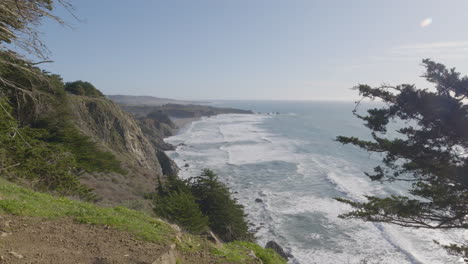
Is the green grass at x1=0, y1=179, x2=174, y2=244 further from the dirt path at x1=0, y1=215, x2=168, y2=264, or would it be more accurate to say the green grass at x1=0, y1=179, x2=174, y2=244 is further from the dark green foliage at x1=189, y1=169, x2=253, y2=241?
the dark green foliage at x1=189, y1=169, x2=253, y2=241

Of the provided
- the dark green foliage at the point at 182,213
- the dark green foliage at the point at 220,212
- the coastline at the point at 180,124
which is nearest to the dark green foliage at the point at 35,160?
the dark green foliage at the point at 182,213

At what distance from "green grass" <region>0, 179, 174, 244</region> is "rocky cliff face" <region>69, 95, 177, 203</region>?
10422 mm

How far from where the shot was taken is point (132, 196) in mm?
19891

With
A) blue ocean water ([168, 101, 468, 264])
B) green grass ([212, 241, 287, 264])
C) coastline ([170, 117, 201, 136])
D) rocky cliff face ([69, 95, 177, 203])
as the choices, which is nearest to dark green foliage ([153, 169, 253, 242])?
rocky cliff face ([69, 95, 177, 203])

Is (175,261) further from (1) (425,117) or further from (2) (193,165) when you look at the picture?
(2) (193,165)

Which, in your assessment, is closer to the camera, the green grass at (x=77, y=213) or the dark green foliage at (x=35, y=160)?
the green grass at (x=77, y=213)

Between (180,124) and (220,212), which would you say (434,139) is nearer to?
(220,212)

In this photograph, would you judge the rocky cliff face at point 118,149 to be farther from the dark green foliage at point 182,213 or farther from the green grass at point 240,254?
the green grass at point 240,254

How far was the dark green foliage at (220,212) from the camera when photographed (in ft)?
56.1

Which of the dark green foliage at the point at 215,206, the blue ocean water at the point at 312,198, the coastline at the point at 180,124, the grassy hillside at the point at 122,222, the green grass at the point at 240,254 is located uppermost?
the grassy hillside at the point at 122,222

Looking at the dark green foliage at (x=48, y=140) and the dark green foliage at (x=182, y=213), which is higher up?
the dark green foliage at (x=48, y=140)

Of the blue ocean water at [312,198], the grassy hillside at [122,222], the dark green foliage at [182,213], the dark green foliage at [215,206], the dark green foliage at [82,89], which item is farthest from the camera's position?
the dark green foliage at [82,89]

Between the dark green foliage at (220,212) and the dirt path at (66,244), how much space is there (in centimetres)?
1153

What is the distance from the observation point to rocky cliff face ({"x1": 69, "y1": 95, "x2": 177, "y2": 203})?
2008cm
